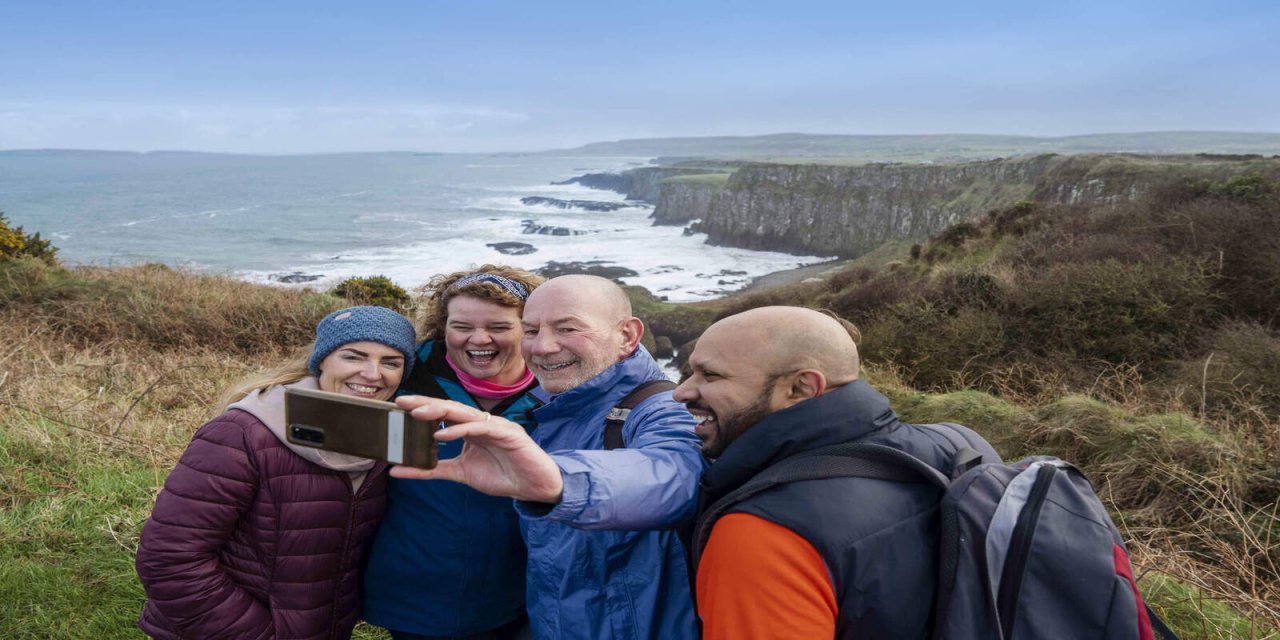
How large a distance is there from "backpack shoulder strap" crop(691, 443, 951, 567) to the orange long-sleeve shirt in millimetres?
88

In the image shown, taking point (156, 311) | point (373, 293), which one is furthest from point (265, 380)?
point (373, 293)

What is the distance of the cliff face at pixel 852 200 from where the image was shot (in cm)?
5181

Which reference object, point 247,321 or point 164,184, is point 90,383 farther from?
point 164,184

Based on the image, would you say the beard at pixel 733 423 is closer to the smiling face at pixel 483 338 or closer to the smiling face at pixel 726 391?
the smiling face at pixel 726 391

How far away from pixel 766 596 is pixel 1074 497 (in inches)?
30.4

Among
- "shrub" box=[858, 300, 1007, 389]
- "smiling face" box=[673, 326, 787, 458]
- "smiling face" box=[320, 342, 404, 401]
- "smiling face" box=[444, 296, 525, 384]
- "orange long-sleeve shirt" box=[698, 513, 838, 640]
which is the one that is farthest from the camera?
"shrub" box=[858, 300, 1007, 389]

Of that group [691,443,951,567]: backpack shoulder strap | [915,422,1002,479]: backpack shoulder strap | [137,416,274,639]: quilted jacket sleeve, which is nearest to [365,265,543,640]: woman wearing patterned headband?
[137,416,274,639]: quilted jacket sleeve

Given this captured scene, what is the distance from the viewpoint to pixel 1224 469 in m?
6.35

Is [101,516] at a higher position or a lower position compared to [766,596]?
lower

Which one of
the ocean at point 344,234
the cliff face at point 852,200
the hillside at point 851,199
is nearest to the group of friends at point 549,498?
the ocean at point 344,234

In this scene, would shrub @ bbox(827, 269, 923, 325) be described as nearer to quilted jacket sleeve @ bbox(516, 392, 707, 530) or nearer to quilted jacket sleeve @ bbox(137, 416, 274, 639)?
quilted jacket sleeve @ bbox(516, 392, 707, 530)

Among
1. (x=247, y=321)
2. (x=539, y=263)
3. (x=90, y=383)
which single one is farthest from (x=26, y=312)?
(x=539, y=263)

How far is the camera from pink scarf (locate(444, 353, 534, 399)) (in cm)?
271

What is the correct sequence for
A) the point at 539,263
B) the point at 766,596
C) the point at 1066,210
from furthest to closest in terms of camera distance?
the point at 539,263 → the point at 1066,210 → the point at 766,596
